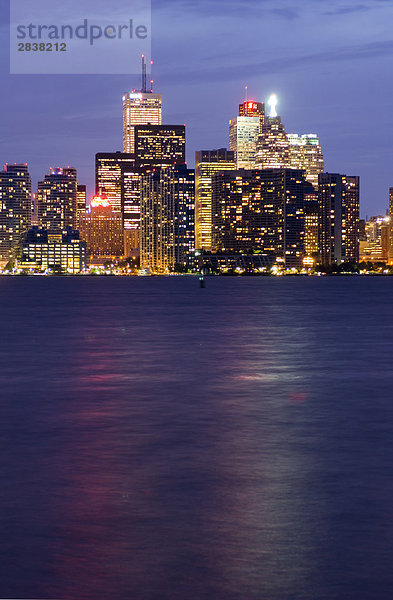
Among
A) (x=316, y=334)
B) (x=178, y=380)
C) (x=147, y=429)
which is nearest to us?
(x=147, y=429)

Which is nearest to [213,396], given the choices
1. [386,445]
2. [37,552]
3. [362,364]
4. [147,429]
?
[147,429]

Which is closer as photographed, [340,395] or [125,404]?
[125,404]

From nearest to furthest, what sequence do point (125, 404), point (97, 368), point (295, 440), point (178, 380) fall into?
point (295, 440) < point (125, 404) < point (178, 380) < point (97, 368)

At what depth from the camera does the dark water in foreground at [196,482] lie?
1295cm

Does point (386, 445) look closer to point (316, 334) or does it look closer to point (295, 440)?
point (295, 440)

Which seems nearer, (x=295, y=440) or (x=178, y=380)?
(x=295, y=440)

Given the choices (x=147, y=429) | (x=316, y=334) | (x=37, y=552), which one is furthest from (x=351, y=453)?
(x=316, y=334)

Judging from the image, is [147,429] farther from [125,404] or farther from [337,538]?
[337,538]

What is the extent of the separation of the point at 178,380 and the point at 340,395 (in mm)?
7792

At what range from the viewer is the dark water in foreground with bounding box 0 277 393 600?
12.9 m

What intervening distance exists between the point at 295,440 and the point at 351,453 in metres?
2.30

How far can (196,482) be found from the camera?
18.9 meters

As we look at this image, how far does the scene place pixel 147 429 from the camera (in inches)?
1025

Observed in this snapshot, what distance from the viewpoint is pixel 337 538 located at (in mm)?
14750
